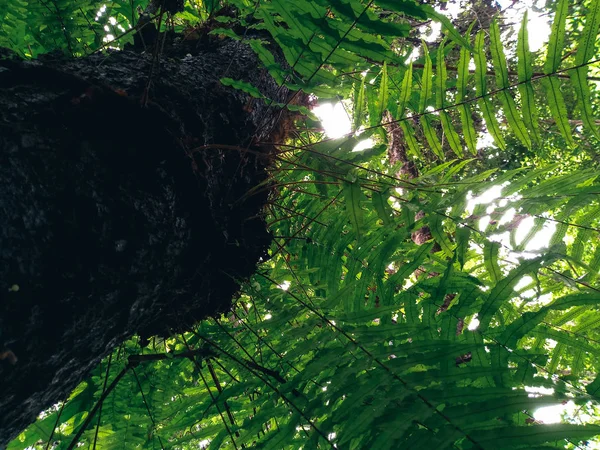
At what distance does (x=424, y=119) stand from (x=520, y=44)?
261 mm

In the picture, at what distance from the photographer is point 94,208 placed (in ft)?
1.83

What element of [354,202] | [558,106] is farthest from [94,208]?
[558,106]

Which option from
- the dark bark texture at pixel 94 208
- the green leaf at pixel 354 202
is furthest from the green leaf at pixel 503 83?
the dark bark texture at pixel 94 208

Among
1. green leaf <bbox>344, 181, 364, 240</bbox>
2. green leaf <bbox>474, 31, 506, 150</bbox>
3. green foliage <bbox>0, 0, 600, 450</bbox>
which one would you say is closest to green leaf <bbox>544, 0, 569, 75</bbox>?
green foliage <bbox>0, 0, 600, 450</bbox>

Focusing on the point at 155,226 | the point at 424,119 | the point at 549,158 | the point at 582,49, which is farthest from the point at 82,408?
the point at 549,158

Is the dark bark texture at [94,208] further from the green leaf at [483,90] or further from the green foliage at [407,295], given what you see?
the green leaf at [483,90]

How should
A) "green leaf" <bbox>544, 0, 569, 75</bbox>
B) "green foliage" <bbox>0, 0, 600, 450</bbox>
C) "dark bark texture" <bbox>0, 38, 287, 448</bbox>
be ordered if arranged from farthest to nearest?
1. "green leaf" <bbox>544, 0, 569, 75</bbox>
2. "green foliage" <bbox>0, 0, 600, 450</bbox>
3. "dark bark texture" <bbox>0, 38, 287, 448</bbox>

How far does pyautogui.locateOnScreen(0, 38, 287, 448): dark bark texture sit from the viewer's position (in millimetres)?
472

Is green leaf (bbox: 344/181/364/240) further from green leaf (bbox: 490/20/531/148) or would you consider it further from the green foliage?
green leaf (bbox: 490/20/531/148)

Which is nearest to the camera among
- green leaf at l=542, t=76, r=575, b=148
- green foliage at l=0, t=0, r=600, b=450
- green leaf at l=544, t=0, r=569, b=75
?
green foliage at l=0, t=0, r=600, b=450

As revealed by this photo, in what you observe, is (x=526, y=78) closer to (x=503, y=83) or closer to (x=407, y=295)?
(x=503, y=83)

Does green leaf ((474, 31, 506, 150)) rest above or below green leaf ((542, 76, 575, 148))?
above

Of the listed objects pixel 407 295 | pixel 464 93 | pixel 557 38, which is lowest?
pixel 407 295

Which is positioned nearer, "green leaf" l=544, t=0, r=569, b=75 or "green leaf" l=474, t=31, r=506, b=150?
"green leaf" l=544, t=0, r=569, b=75
